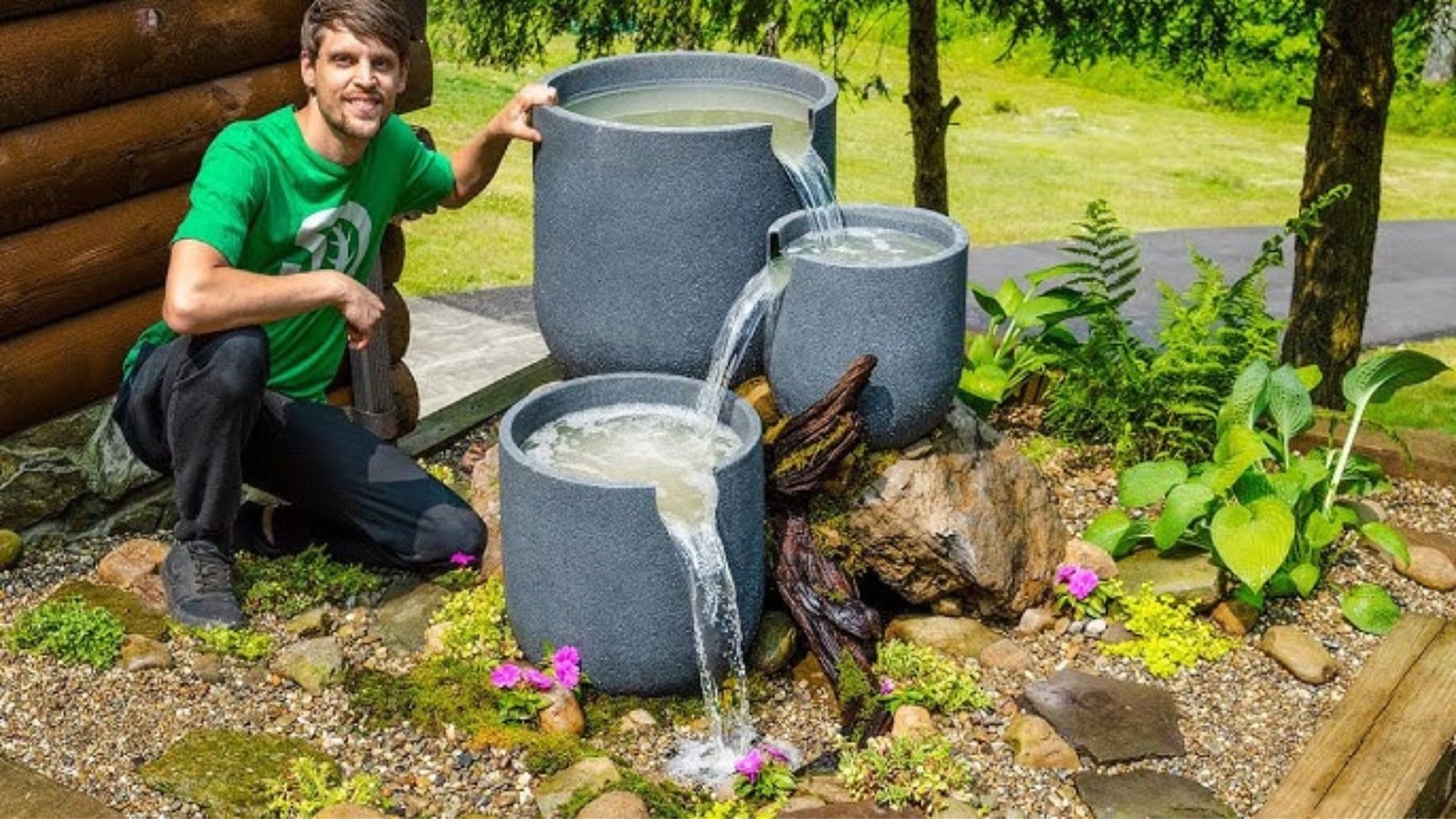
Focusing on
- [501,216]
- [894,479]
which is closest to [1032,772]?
[894,479]

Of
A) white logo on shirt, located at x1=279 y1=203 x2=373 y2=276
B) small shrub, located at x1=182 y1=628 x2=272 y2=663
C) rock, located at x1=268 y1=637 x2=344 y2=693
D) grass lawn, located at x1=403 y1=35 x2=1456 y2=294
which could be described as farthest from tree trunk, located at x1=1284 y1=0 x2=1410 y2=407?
grass lawn, located at x1=403 y1=35 x2=1456 y2=294

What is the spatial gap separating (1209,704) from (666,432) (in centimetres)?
156

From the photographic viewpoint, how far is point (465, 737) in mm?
4039

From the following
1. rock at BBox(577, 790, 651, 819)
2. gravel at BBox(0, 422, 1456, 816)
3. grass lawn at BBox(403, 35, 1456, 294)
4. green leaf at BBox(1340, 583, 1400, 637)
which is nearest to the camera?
rock at BBox(577, 790, 651, 819)

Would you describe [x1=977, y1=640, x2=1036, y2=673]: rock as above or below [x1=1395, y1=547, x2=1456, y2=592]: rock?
above

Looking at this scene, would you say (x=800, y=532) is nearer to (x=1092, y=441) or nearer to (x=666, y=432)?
(x=666, y=432)

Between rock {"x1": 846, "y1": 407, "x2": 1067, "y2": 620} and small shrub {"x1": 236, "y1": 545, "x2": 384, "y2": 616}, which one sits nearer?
rock {"x1": 846, "y1": 407, "x2": 1067, "y2": 620}

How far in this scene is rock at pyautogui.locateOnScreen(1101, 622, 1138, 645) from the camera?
456 cm

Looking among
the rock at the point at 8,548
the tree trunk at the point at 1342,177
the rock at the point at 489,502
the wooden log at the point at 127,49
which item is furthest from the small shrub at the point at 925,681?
the tree trunk at the point at 1342,177

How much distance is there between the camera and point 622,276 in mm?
4535

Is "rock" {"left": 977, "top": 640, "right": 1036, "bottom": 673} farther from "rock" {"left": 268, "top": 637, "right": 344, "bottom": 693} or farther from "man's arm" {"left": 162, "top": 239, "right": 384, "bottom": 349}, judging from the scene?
"man's arm" {"left": 162, "top": 239, "right": 384, "bottom": 349}

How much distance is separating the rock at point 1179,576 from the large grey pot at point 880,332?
771 millimetres

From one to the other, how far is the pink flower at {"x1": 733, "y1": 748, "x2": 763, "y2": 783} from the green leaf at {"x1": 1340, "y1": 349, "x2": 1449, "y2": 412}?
2296mm

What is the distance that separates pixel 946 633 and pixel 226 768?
187 cm
